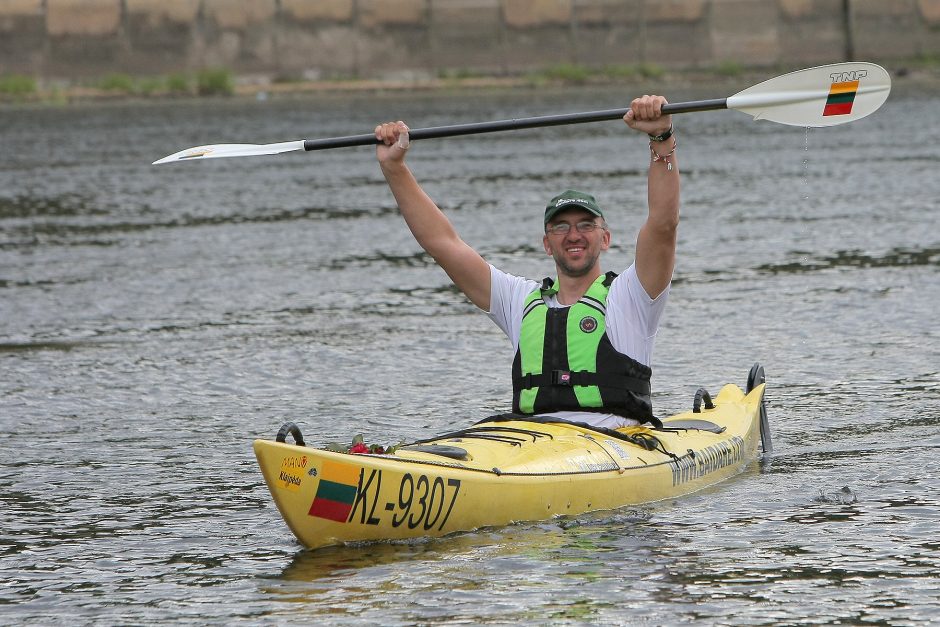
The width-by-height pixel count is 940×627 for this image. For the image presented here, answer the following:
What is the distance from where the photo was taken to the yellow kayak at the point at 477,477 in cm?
616

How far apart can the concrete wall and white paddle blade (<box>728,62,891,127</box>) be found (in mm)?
Result: 37254

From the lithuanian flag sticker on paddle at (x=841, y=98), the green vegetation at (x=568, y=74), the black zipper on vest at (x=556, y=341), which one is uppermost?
the green vegetation at (x=568, y=74)

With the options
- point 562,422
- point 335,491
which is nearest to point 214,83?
point 562,422

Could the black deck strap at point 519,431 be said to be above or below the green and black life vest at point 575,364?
below

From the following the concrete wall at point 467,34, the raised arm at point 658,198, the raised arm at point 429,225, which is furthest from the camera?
the concrete wall at point 467,34

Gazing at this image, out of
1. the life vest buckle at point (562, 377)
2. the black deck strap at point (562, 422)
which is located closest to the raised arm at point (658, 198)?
the life vest buckle at point (562, 377)

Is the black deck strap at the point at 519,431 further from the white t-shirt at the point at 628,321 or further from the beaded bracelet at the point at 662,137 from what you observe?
the beaded bracelet at the point at 662,137

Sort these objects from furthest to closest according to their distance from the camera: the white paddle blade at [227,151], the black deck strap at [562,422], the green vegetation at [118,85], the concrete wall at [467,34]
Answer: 1. the concrete wall at [467,34]
2. the green vegetation at [118,85]
3. the white paddle blade at [227,151]
4. the black deck strap at [562,422]

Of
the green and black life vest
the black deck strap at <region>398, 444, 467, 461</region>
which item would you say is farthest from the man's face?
the black deck strap at <region>398, 444, 467, 461</region>

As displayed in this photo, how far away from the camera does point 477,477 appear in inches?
255

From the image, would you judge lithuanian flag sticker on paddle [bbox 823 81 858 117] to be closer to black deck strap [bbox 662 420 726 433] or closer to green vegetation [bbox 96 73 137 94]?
black deck strap [bbox 662 420 726 433]

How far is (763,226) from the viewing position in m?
17.1

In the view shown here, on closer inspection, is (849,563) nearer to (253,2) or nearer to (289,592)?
(289,592)

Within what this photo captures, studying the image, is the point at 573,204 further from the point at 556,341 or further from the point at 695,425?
the point at 695,425
